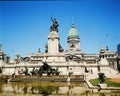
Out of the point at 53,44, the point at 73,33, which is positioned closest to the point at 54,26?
the point at 53,44

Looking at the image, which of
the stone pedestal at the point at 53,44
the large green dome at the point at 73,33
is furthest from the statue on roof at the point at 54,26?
the large green dome at the point at 73,33

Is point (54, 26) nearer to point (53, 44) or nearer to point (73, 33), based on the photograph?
point (53, 44)

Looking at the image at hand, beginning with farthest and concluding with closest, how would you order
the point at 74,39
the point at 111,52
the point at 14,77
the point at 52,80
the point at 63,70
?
the point at 74,39 → the point at 111,52 → the point at 63,70 → the point at 14,77 → the point at 52,80

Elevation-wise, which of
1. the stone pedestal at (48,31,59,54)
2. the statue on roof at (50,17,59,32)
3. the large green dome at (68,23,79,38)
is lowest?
the stone pedestal at (48,31,59,54)

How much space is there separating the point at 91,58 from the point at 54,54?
39672mm

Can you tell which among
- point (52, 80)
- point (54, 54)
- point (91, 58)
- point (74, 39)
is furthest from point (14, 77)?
point (74, 39)

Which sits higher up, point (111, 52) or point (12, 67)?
Result: point (111, 52)

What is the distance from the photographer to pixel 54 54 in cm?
7619

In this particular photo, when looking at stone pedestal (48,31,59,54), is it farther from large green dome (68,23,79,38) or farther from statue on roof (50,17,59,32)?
large green dome (68,23,79,38)

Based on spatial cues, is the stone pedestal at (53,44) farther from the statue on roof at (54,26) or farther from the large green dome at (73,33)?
the large green dome at (73,33)

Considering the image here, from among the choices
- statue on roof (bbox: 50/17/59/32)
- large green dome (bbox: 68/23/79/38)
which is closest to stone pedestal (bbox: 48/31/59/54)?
statue on roof (bbox: 50/17/59/32)

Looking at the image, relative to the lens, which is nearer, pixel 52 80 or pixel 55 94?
pixel 55 94

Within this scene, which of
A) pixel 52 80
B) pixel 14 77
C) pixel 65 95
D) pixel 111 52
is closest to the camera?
pixel 65 95

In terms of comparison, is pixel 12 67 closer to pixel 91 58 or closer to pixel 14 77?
pixel 14 77
